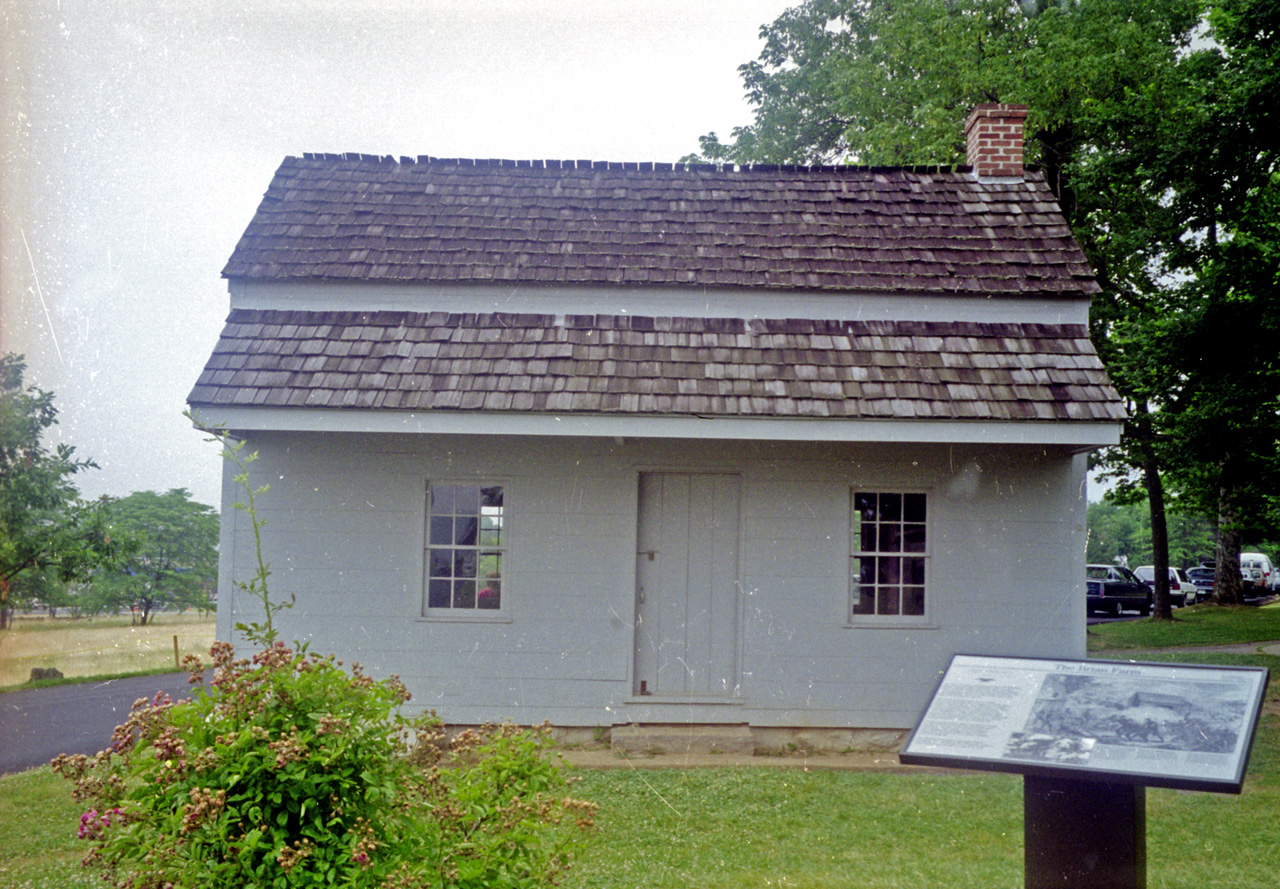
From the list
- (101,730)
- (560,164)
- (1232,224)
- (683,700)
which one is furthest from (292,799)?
(1232,224)

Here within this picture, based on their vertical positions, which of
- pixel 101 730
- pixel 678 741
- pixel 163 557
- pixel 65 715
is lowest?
pixel 65 715

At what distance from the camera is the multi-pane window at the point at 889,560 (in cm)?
929

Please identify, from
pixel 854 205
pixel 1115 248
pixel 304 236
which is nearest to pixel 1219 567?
pixel 1115 248

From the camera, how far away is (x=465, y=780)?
11.7ft

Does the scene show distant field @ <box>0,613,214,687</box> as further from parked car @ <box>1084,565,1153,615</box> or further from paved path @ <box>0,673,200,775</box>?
parked car @ <box>1084,565,1153,615</box>

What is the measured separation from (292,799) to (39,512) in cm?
1399

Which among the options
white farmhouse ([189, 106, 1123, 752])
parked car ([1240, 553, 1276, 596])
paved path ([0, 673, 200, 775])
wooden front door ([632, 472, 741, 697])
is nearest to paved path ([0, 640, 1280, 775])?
paved path ([0, 673, 200, 775])

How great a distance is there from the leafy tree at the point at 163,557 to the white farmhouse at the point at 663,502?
5813 millimetres

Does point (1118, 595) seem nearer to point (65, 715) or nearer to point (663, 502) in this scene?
point (663, 502)

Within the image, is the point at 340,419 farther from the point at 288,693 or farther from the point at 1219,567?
the point at 1219,567

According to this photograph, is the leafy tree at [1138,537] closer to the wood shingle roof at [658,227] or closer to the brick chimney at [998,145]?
the brick chimney at [998,145]

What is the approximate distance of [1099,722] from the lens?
4258 millimetres

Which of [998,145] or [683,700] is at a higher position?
[998,145]

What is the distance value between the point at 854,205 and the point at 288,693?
9.04 meters
